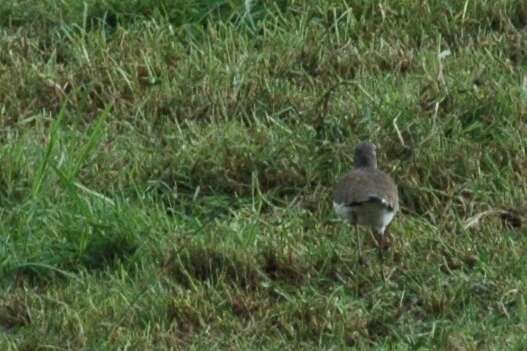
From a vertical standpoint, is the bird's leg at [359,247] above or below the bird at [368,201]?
below

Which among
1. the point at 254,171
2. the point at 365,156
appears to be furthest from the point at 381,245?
the point at 254,171

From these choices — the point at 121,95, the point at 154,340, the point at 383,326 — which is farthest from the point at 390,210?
the point at 121,95

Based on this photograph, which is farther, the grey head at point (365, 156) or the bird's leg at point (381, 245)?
the grey head at point (365, 156)

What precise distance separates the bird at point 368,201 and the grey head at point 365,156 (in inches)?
5.0

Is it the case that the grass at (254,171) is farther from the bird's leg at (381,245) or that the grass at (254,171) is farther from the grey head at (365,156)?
the grey head at (365,156)

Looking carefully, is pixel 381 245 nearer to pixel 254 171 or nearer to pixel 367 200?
pixel 367 200

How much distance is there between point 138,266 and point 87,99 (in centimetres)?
156

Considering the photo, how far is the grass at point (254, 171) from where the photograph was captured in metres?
6.61

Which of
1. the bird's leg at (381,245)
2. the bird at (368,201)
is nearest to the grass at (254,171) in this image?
the bird's leg at (381,245)

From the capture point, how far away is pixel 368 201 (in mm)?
6633

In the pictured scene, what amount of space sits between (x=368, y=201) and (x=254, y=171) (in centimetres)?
103

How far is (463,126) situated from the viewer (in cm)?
779

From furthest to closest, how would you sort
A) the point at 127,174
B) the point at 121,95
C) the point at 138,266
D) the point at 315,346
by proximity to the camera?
the point at 121,95, the point at 127,174, the point at 138,266, the point at 315,346

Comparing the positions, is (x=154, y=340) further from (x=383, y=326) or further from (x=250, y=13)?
(x=250, y=13)
